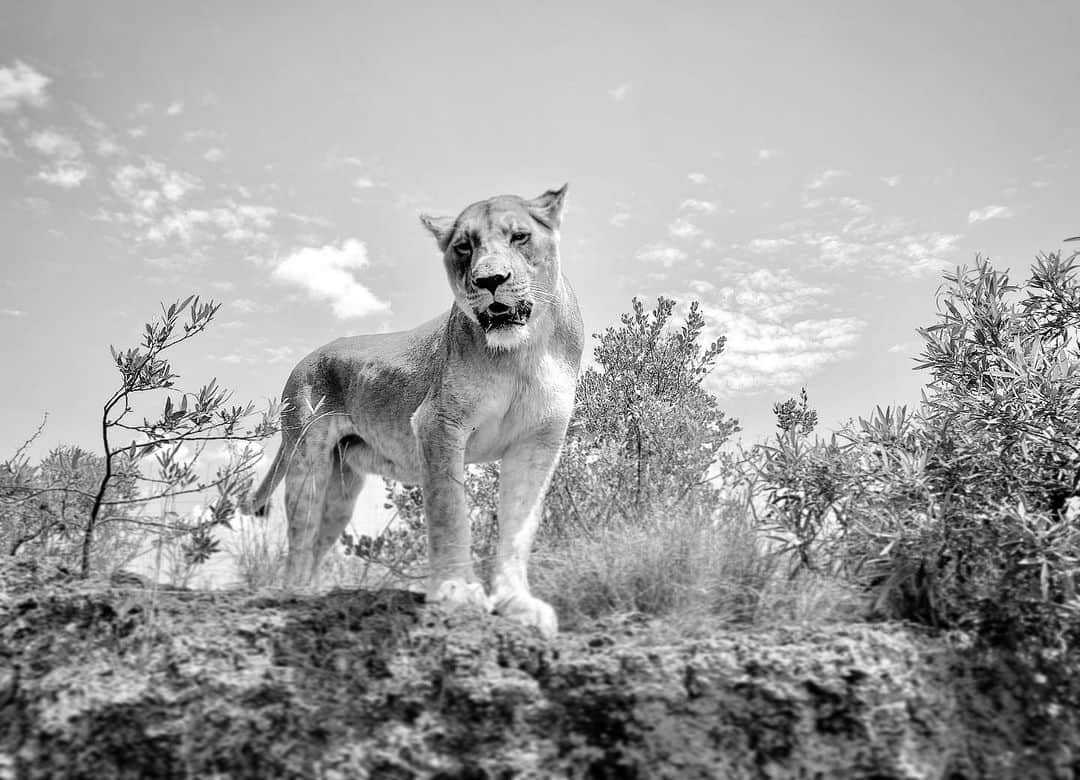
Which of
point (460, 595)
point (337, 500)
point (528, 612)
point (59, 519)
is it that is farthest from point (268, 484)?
point (528, 612)

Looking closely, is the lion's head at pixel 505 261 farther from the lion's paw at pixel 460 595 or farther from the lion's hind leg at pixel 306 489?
the lion's hind leg at pixel 306 489

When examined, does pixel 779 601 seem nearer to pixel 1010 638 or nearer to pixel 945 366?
pixel 1010 638

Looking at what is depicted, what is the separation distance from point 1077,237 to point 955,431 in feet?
4.63

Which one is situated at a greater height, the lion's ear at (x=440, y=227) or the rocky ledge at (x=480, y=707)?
the lion's ear at (x=440, y=227)

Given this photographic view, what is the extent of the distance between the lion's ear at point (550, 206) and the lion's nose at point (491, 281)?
697 mm

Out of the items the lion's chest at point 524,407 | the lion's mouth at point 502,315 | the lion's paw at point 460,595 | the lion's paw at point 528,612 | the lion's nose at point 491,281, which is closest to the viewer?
the lion's paw at point 528,612

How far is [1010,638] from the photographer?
Answer: 371cm

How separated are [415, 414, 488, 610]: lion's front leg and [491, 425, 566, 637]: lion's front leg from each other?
0.49ft

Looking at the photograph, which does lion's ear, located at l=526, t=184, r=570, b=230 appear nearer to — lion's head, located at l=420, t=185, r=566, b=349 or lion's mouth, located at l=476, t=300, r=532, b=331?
lion's head, located at l=420, t=185, r=566, b=349

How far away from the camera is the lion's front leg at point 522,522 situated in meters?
3.86

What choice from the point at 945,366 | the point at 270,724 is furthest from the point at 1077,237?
the point at 270,724

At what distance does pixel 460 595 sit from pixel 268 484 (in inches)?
130

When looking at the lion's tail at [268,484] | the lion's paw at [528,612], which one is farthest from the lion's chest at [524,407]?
the lion's tail at [268,484]

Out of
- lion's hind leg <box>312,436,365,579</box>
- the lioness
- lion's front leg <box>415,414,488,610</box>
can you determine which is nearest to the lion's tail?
lion's hind leg <box>312,436,365,579</box>
